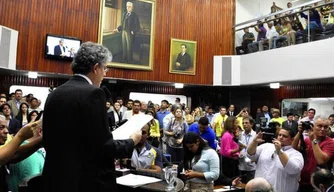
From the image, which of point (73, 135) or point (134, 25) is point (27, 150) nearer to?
point (73, 135)

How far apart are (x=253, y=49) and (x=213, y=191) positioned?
28.8 feet

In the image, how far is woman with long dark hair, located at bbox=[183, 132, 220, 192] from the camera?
9.36 feet

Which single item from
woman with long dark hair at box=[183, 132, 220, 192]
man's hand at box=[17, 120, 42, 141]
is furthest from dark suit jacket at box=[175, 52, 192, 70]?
man's hand at box=[17, 120, 42, 141]

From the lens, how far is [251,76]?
10914mm

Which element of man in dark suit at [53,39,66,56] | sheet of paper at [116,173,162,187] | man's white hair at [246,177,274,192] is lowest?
sheet of paper at [116,173,162,187]

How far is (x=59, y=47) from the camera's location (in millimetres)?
9445

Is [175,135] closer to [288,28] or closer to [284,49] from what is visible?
[284,49]

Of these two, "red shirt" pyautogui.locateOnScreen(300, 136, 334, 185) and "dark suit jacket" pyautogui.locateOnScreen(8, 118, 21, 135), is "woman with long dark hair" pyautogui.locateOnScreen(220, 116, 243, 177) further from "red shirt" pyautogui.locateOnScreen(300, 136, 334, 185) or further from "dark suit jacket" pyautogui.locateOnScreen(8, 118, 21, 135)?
"dark suit jacket" pyautogui.locateOnScreen(8, 118, 21, 135)

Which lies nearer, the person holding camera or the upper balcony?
the person holding camera

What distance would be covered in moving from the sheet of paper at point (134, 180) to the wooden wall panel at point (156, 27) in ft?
25.1

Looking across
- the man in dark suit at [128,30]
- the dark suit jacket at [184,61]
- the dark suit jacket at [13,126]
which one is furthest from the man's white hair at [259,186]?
the dark suit jacket at [184,61]

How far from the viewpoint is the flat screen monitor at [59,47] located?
9305mm

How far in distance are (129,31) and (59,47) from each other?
2.23 m

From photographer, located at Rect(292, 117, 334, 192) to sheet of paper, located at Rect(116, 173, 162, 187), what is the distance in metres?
1.64
